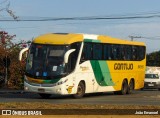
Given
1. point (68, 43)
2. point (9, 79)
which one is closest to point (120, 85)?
point (68, 43)

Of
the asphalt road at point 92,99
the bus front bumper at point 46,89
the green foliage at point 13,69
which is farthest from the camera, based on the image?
the green foliage at point 13,69

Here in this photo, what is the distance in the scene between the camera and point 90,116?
17797 millimetres

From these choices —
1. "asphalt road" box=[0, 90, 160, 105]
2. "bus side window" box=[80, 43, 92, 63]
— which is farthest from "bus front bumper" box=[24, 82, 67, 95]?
"bus side window" box=[80, 43, 92, 63]

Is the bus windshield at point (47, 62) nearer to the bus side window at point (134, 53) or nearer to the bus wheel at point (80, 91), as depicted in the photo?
the bus wheel at point (80, 91)

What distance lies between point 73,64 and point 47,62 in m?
1.39

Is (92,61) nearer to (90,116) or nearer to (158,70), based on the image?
(90,116)

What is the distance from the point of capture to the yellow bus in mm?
27578

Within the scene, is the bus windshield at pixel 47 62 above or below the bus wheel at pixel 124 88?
above

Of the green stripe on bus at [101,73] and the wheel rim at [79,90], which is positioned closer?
the wheel rim at [79,90]

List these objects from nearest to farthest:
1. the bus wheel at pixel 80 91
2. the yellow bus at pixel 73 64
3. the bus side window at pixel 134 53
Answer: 1. the yellow bus at pixel 73 64
2. the bus wheel at pixel 80 91
3. the bus side window at pixel 134 53

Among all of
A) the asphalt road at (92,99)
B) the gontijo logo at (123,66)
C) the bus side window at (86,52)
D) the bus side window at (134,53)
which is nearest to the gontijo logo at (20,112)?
the asphalt road at (92,99)

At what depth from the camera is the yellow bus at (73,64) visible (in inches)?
1086

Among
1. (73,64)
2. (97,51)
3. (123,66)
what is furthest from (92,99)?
(123,66)

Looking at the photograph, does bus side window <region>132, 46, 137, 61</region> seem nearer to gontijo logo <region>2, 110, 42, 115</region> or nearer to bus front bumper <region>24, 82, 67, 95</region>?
bus front bumper <region>24, 82, 67, 95</region>
